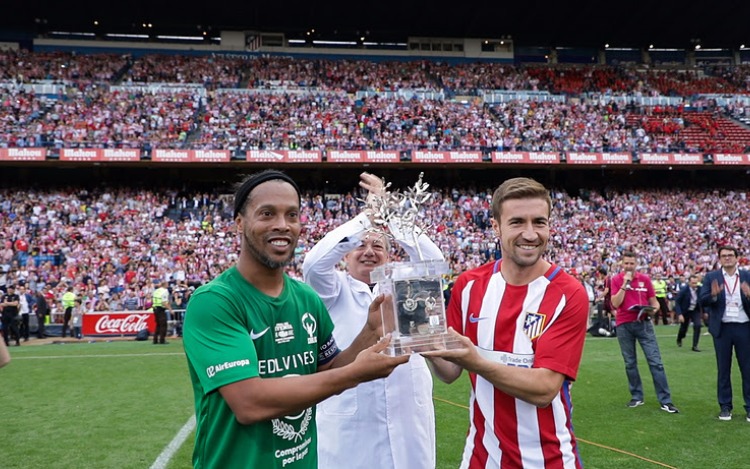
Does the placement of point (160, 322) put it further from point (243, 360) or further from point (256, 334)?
point (243, 360)

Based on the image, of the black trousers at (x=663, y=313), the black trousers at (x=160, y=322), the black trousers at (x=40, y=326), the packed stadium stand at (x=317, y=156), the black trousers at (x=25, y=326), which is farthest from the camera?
the packed stadium stand at (x=317, y=156)

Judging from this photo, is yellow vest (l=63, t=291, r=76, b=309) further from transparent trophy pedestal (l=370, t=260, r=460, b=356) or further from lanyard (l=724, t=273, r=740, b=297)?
transparent trophy pedestal (l=370, t=260, r=460, b=356)

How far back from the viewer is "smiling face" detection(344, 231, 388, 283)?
3.80 meters

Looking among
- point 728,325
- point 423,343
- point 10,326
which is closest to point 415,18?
point 10,326

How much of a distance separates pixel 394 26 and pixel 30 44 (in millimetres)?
26584

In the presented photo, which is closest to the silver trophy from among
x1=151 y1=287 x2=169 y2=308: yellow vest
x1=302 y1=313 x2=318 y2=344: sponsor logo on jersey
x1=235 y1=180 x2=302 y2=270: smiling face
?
x1=302 y1=313 x2=318 y2=344: sponsor logo on jersey

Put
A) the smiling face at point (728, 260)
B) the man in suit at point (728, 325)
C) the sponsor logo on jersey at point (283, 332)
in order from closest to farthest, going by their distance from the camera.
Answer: the sponsor logo on jersey at point (283, 332) → the man in suit at point (728, 325) → the smiling face at point (728, 260)

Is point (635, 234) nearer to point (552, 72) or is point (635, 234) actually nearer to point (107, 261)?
point (552, 72)

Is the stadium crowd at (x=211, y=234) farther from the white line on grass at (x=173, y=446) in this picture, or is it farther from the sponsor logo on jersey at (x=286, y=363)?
the sponsor logo on jersey at (x=286, y=363)

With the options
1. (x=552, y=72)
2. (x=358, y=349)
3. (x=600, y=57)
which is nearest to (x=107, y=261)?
(x=358, y=349)

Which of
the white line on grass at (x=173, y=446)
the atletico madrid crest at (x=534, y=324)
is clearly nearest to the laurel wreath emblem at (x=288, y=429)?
the atletico madrid crest at (x=534, y=324)

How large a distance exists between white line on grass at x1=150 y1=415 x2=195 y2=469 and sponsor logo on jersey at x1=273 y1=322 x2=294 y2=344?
425 centimetres

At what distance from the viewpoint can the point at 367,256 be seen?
381cm

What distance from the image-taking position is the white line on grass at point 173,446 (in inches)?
227
